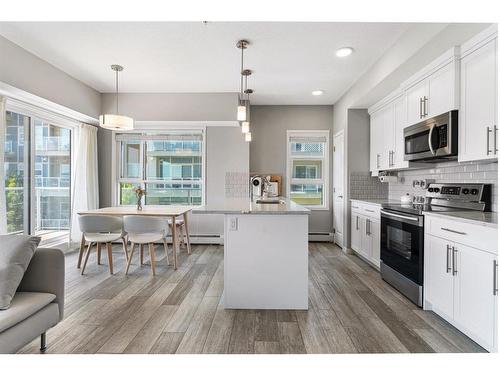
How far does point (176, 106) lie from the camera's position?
16.5 feet

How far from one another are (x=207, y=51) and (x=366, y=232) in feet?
10.2

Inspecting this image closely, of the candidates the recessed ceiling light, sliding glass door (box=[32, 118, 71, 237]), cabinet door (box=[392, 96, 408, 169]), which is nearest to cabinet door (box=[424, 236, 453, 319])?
cabinet door (box=[392, 96, 408, 169])

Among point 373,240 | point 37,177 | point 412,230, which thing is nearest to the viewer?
point 412,230

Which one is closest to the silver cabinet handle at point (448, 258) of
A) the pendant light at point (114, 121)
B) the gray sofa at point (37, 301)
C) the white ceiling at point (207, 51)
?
the white ceiling at point (207, 51)

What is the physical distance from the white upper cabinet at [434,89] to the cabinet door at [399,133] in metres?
0.18

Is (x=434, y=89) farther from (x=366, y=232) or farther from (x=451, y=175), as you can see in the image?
(x=366, y=232)

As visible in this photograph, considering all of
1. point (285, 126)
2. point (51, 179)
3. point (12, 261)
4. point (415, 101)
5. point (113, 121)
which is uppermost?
point (285, 126)

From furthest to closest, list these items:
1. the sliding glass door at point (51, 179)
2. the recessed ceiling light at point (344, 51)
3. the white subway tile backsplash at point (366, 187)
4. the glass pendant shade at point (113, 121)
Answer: the white subway tile backsplash at point (366, 187) < the sliding glass door at point (51, 179) < the glass pendant shade at point (113, 121) < the recessed ceiling light at point (344, 51)

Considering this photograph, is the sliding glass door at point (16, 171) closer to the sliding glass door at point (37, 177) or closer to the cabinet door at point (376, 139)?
the sliding glass door at point (37, 177)

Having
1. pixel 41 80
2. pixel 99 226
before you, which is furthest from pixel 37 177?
pixel 99 226

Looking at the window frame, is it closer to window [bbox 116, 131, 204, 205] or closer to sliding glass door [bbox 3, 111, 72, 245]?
window [bbox 116, 131, 204, 205]

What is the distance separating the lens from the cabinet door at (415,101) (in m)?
2.98
